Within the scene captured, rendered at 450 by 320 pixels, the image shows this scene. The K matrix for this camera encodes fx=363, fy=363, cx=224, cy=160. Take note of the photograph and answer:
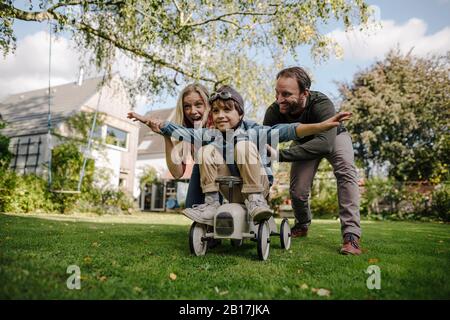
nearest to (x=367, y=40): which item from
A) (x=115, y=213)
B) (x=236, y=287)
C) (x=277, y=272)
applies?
(x=277, y=272)

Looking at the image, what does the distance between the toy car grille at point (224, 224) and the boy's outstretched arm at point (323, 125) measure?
745mm

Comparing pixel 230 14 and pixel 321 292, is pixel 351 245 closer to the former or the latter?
pixel 321 292

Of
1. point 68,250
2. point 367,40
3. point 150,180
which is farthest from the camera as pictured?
point 150,180

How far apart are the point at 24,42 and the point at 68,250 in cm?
400

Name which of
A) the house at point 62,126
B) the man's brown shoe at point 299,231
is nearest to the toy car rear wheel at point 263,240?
the man's brown shoe at point 299,231

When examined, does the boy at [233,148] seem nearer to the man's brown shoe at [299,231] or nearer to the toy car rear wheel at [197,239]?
the toy car rear wheel at [197,239]

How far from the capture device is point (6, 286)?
143cm

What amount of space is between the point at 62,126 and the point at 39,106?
12.6 feet

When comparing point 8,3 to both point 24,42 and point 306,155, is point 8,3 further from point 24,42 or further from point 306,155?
point 306,155

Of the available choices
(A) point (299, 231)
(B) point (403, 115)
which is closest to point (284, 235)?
(A) point (299, 231)

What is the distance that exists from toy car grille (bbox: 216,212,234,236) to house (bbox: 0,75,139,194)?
11213 millimetres

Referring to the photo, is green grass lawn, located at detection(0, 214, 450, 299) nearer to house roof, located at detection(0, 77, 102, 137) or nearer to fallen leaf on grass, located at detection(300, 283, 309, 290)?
fallen leaf on grass, located at detection(300, 283, 309, 290)

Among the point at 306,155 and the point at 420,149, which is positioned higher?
the point at 420,149
